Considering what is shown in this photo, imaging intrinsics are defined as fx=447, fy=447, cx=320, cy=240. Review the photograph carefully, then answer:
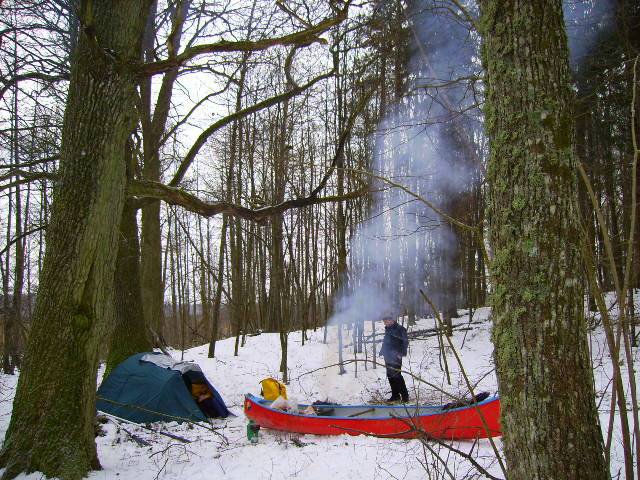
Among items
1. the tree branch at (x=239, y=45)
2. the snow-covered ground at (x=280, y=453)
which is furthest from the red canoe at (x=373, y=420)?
the tree branch at (x=239, y=45)

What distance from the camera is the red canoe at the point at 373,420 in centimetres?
508

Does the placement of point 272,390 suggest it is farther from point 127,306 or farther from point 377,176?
point 377,176

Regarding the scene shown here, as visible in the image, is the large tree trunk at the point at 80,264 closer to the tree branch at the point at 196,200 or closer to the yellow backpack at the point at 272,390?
the tree branch at the point at 196,200

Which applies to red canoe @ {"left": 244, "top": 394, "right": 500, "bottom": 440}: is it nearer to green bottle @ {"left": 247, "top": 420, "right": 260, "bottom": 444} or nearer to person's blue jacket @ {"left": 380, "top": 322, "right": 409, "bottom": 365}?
green bottle @ {"left": 247, "top": 420, "right": 260, "bottom": 444}

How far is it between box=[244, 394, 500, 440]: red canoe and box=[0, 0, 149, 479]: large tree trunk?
2.57m

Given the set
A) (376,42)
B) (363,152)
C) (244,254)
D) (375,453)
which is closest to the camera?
(375,453)

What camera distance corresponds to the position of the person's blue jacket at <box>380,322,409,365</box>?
8.22 metres

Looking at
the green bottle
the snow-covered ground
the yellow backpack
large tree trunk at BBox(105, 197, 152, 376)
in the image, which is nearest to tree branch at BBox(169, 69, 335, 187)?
large tree trunk at BBox(105, 197, 152, 376)

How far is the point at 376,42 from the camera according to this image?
810cm

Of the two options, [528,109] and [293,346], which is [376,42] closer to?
[528,109]

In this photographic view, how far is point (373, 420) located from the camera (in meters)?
5.70

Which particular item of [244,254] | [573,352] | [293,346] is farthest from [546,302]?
[244,254]

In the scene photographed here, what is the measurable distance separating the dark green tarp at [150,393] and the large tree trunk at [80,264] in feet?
8.26

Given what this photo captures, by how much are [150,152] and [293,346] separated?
7.39 metres
